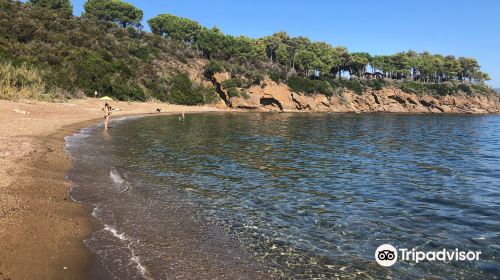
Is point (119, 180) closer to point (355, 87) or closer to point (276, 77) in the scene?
point (276, 77)

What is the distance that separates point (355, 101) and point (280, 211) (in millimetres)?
86922

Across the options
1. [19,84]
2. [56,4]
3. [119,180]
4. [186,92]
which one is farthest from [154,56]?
[119,180]

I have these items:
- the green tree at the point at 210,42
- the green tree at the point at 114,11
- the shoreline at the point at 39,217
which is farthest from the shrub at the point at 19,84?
the green tree at the point at 114,11

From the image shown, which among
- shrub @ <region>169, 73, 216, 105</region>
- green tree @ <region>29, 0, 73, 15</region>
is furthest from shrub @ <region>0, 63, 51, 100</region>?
green tree @ <region>29, 0, 73, 15</region>

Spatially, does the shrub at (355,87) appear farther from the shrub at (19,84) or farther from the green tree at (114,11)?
the shrub at (19,84)

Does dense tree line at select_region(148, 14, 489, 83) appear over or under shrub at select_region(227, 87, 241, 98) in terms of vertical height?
over

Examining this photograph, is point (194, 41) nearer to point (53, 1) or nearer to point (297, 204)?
point (53, 1)

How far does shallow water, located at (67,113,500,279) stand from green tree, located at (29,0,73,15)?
74.5m

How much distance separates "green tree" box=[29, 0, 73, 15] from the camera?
263 feet

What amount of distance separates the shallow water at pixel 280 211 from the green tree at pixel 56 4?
74499mm

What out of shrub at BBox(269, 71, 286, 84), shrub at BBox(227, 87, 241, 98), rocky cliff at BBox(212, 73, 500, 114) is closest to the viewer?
shrub at BBox(227, 87, 241, 98)

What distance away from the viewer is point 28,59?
49.3m

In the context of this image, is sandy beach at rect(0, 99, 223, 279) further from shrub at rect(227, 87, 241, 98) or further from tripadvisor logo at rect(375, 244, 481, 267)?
shrub at rect(227, 87, 241, 98)

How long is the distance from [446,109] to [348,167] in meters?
98.2
